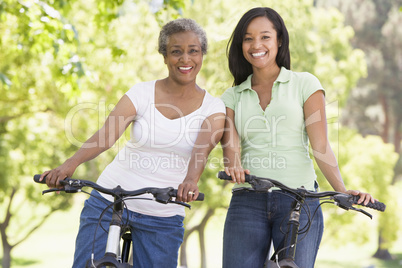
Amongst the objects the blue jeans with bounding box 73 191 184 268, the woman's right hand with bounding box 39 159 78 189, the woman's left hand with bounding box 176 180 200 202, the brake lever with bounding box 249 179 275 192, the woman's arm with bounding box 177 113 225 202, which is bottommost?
the blue jeans with bounding box 73 191 184 268

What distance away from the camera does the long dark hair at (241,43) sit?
10.2ft

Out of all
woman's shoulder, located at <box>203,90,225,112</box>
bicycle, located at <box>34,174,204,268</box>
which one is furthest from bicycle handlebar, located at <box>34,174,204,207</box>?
woman's shoulder, located at <box>203,90,225,112</box>

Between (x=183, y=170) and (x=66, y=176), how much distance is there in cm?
66

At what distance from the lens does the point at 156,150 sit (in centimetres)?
296

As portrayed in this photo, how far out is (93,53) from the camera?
39.2 ft

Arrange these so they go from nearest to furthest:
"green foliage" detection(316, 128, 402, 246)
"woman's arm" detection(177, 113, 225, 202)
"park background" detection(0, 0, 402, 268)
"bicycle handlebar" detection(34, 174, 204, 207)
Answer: "bicycle handlebar" detection(34, 174, 204, 207), "woman's arm" detection(177, 113, 225, 202), "park background" detection(0, 0, 402, 268), "green foliage" detection(316, 128, 402, 246)

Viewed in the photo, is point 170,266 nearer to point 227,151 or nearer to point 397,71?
point 227,151

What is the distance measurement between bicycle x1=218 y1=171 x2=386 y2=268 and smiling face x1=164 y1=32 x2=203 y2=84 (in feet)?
2.42

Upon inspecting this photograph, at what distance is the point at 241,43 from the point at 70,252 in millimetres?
30827

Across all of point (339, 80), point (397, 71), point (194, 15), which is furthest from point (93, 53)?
point (397, 71)

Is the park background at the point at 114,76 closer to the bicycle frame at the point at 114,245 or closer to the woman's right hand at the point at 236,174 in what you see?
the bicycle frame at the point at 114,245

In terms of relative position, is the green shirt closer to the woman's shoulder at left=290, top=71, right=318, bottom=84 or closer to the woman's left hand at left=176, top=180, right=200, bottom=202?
the woman's shoulder at left=290, top=71, right=318, bottom=84

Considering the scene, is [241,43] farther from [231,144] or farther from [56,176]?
[56,176]

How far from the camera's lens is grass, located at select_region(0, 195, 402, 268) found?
30.2m
